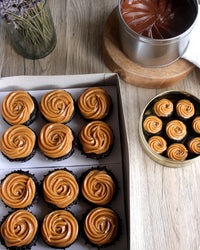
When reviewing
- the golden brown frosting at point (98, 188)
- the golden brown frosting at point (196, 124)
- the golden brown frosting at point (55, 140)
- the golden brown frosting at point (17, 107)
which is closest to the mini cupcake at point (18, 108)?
the golden brown frosting at point (17, 107)

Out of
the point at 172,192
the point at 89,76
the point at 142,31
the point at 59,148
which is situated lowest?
the point at 172,192

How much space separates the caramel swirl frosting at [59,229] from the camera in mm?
1180

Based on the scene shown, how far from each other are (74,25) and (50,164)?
0.75 m

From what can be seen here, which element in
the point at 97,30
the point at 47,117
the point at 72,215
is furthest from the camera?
the point at 97,30

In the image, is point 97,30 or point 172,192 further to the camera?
point 97,30

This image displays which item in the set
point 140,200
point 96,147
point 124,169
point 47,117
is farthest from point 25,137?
point 140,200

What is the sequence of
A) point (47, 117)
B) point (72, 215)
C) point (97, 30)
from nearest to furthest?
point (72, 215) < point (47, 117) < point (97, 30)

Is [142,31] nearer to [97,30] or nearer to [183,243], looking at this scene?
[97,30]

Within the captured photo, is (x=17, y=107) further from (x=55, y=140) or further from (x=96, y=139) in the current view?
(x=96, y=139)

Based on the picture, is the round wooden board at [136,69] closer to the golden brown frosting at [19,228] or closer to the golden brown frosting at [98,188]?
the golden brown frosting at [98,188]

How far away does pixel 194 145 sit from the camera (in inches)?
50.2

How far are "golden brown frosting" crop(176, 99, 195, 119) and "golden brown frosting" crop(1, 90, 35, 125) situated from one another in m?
0.65

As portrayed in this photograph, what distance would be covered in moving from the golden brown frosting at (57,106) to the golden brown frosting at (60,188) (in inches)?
9.5

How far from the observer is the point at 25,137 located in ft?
4.29
